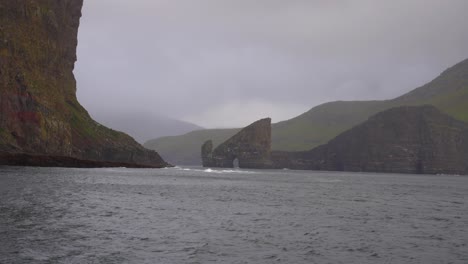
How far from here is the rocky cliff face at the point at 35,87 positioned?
463ft

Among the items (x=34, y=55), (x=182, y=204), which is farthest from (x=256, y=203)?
(x=34, y=55)

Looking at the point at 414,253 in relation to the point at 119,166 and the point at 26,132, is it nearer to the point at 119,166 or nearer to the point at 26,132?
the point at 26,132

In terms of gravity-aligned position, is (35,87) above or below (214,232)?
above

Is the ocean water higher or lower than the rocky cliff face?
lower

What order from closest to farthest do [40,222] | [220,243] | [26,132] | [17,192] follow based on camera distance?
[220,243] → [40,222] → [17,192] → [26,132]

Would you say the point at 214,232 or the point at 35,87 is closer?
the point at 214,232

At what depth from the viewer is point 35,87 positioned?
155625 mm

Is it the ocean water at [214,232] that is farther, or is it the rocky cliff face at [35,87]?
the rocky cliff face at [35,87]

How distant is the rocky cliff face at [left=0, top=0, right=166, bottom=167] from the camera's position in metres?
141

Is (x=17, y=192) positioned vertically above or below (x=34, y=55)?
below

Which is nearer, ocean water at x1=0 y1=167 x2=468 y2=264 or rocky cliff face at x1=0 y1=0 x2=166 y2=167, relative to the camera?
ocean water at x1=0 y1=167 x2=468 y2=264

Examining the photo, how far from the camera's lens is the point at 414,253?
3206 cm

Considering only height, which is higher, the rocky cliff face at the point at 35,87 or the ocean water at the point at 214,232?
the rocky cliff face at the point at 35,87

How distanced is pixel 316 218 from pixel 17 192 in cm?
3513
